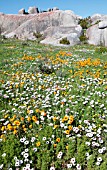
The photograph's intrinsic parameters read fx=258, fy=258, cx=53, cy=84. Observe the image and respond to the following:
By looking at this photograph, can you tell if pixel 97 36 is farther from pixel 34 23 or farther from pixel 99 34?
pixel 34 23

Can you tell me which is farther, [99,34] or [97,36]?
[97,36]

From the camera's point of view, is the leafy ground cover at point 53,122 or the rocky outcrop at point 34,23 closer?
the leafy ground cover at point 53,122

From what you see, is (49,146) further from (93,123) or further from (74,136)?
(93,123)

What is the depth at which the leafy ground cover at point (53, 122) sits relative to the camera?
5.40m

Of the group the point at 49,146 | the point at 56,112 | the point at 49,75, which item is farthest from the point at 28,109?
the point at 49,75

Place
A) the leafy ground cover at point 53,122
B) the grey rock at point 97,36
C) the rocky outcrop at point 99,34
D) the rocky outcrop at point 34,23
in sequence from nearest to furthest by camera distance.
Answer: the leafy ground cover at point 53,122, the grey rock at point 97,36, the rocky outcrop at point 99,34, the rocky outcrop at point 34,23

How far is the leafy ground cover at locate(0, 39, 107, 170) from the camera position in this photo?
17.7 ft

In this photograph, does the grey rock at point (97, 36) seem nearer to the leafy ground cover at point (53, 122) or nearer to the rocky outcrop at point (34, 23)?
the rocky outcrop at point (34, 23)

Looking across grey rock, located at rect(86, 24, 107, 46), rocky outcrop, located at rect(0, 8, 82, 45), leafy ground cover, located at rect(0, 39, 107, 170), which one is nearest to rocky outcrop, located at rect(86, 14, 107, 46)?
grey rock, located at rect(86, 24, 107, 46)

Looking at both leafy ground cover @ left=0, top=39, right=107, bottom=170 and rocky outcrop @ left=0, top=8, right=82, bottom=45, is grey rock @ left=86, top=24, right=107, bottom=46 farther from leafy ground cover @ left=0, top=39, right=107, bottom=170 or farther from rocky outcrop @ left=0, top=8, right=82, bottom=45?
leafy ground cover @ left=0, top=39, right=107, bottom=170

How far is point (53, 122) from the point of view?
22.2ft

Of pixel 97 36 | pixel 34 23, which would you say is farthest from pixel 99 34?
pixel 34 23

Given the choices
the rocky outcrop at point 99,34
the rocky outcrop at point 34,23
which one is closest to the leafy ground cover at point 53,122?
the rocky outcrop at point 99,34

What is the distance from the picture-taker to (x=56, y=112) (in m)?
7.18
